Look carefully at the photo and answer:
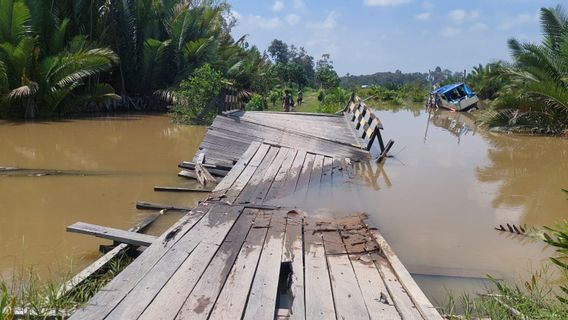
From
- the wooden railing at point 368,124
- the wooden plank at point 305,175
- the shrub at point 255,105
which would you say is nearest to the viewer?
the wooden plank at point 305,175

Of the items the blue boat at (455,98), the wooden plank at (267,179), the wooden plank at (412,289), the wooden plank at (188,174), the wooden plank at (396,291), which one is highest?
the blue boat at (455,98)

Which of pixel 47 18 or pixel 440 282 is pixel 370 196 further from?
pixel 47 18

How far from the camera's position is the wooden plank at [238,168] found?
6.27 m

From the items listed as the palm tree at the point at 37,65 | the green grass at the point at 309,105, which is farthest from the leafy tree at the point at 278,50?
the palm tree at the point at 37,65

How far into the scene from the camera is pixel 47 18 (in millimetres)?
16984

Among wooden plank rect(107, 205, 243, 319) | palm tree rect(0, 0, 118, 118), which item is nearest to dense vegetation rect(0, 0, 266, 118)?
palm tree rect(0, 0, 118, 118)

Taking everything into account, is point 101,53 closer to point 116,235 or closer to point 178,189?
point 178,189

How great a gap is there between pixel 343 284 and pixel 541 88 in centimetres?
1470

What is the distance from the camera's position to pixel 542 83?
15.6m

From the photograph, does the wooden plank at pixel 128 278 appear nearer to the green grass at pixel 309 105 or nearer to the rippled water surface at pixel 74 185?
the rippled water surface at pixel 74 185

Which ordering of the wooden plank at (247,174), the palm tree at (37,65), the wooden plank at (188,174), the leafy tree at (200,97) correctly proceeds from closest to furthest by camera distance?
the wooden plank at (247,174) < the wooden plank at (188,174) < the palm tree at (37,65) < the leafy tree at (200,97)

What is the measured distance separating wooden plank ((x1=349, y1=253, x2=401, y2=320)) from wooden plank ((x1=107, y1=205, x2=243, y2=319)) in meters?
1.18

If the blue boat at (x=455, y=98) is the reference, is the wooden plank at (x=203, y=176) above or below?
below

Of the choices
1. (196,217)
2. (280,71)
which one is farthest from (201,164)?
(280,71)
